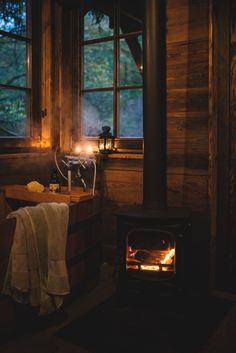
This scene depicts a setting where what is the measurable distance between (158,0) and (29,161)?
1691 millimetres

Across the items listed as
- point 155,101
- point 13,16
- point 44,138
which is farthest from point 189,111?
point 13,16

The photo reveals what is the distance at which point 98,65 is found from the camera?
371 cm

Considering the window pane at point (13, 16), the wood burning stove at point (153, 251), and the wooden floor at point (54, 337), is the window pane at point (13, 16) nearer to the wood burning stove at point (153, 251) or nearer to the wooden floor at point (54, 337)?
the wood burning stove at point (153, 251)

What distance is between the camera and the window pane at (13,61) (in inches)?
134

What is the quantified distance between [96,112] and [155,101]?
45.0 inches

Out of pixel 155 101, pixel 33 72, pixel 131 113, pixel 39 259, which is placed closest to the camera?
pixel 39 259

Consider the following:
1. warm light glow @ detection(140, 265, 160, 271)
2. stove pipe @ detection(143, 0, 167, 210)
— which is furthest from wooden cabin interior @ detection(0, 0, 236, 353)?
warm light glow @ detection(140, 265, 160, 271)

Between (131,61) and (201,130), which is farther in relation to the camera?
(131,61)

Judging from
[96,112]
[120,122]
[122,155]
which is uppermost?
[96,112]

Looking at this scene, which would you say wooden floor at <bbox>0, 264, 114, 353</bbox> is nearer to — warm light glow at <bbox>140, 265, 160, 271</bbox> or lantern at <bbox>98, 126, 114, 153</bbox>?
warm light glow at <bbox>140, 265, 160, 271</bbox>

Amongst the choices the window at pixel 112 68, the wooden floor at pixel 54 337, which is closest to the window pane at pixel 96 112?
the window at pixel 112 68

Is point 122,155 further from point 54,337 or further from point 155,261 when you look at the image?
point 54,337

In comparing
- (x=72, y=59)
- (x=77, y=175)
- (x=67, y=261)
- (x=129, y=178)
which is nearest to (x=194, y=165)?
(x=129, y=178)

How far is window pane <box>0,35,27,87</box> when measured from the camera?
11.1 feet
